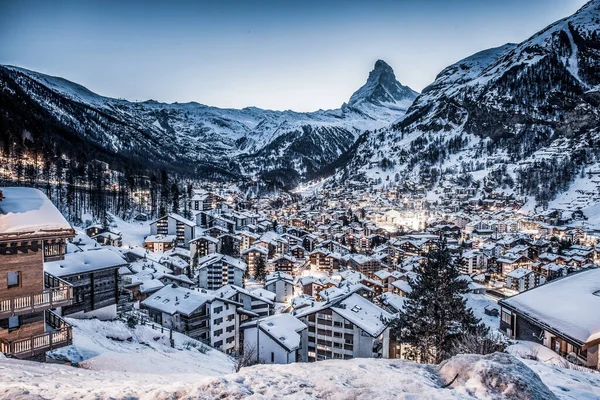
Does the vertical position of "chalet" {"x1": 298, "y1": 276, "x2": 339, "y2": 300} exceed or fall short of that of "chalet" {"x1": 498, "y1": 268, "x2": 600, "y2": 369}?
it falls short

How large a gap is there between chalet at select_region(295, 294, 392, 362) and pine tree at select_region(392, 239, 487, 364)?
1153 cm

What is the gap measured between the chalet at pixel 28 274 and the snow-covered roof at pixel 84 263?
8.75 metres

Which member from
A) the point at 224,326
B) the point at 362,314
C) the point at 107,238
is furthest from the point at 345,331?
the point at 107,238

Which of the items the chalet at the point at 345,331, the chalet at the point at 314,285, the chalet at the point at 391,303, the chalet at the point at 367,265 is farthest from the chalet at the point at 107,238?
the chalet at the point at 391,303

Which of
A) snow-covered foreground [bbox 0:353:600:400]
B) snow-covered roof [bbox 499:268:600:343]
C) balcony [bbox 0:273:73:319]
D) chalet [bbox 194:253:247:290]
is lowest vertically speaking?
chalet [bbox 194:253:247:290]

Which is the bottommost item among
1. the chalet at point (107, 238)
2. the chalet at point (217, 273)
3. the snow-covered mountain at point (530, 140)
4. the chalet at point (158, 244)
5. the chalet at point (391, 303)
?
the chalet at point (391, 303)

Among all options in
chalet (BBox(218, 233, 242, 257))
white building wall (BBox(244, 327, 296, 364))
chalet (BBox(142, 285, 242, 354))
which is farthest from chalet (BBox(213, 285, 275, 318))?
chalet (BBox(218, 233, 242, 257))

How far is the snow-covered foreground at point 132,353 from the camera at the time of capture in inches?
531

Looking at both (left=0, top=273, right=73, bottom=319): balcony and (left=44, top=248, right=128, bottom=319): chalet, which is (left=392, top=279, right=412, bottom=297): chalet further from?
(left=0, top=273, right=73, bottom=319): balcony

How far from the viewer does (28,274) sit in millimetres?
11469

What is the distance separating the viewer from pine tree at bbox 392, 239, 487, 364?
52.9ft

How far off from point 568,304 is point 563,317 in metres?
0.98

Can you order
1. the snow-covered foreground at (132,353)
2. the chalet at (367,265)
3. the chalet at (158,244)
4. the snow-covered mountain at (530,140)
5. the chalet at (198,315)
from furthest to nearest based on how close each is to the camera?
the snow-covered mountain at (530,140)
the chalet at (367,265)
the chalet at (158,244)
the chalet at (198,315)
the snow-covered foreground at (132,353)

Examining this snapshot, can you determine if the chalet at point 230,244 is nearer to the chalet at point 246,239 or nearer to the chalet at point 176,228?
the chalet at point 246,239
